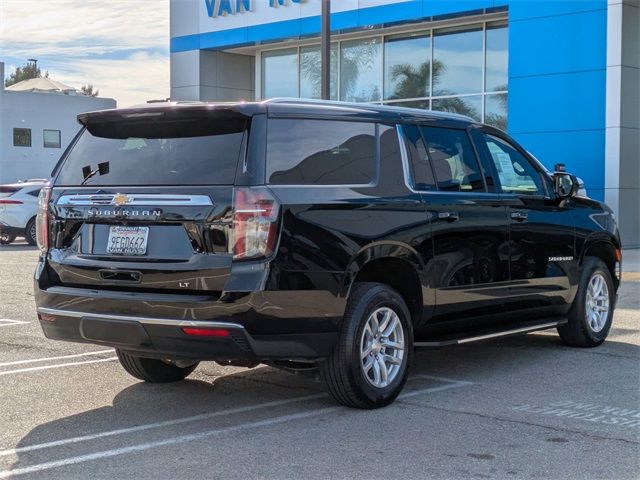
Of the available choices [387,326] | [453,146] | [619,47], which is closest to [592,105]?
[619,47]

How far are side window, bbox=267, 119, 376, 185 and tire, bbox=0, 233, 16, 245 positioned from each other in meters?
18.1

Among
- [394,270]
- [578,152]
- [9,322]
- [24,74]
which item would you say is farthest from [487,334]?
[24,74]

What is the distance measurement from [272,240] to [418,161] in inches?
65.5

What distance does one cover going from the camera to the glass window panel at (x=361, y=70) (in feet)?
84.4

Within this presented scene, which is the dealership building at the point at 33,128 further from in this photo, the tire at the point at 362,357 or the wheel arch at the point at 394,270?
the tire at the point at 362,357

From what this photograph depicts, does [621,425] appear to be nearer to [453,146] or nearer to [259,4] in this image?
[453,146]

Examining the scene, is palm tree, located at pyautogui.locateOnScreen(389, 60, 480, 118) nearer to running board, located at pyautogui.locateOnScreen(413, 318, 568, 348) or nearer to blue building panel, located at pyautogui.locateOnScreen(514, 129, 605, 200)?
blue building panel, located at pyautogui.locateOnScreen(514, 129, 605, 200)

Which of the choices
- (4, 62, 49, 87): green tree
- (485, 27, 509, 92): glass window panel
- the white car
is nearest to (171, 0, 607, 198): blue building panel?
(485, 27, 509, 92): glass window panel

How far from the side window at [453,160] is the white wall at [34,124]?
137ft

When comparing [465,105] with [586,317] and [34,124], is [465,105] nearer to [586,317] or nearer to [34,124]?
[586,317]

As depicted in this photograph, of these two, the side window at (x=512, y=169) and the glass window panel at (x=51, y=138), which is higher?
the glass window panel at (x=51, y=138)

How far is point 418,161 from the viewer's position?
667 centimetres

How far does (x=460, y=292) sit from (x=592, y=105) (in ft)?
45.8

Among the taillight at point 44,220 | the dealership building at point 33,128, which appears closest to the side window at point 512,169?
the taillight at point 44,220
